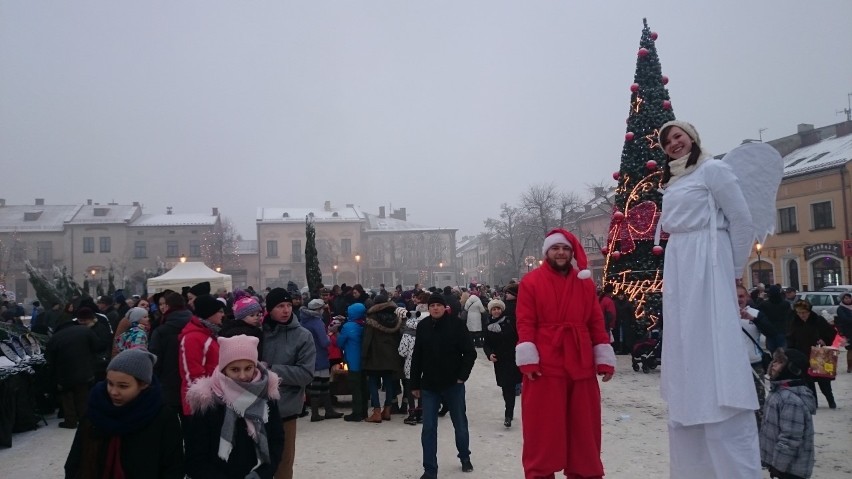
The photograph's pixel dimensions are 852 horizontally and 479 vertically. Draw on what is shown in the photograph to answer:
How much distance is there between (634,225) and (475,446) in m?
9.73

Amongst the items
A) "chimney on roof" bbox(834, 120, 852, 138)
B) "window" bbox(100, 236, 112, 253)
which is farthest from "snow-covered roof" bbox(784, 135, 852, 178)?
"window" bbox(100, 236, 112, 253)

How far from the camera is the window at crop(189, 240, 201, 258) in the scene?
66188mm

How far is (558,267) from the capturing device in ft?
15.2

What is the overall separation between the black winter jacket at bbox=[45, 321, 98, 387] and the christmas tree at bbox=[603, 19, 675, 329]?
12127 mm

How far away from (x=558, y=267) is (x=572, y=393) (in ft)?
3.09

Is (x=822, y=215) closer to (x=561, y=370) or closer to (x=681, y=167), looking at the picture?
(x=681, y=167)

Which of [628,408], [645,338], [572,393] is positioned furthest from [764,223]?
[645,338]

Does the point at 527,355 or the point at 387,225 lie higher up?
the point at 387,225

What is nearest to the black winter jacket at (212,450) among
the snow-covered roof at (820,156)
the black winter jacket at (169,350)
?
the black winter jacket at (169,350)

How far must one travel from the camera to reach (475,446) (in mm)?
7785

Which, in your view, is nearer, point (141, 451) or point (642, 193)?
point (141, 451)

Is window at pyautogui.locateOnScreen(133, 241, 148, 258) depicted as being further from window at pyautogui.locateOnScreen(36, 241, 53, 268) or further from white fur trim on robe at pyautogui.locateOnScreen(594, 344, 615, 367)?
white fur trim on robe at pyautogui.locateOnScreen(594, 344, 615, 367)

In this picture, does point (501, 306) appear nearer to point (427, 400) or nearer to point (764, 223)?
point (427, 400)

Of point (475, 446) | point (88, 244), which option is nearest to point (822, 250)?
point (475, 446)
